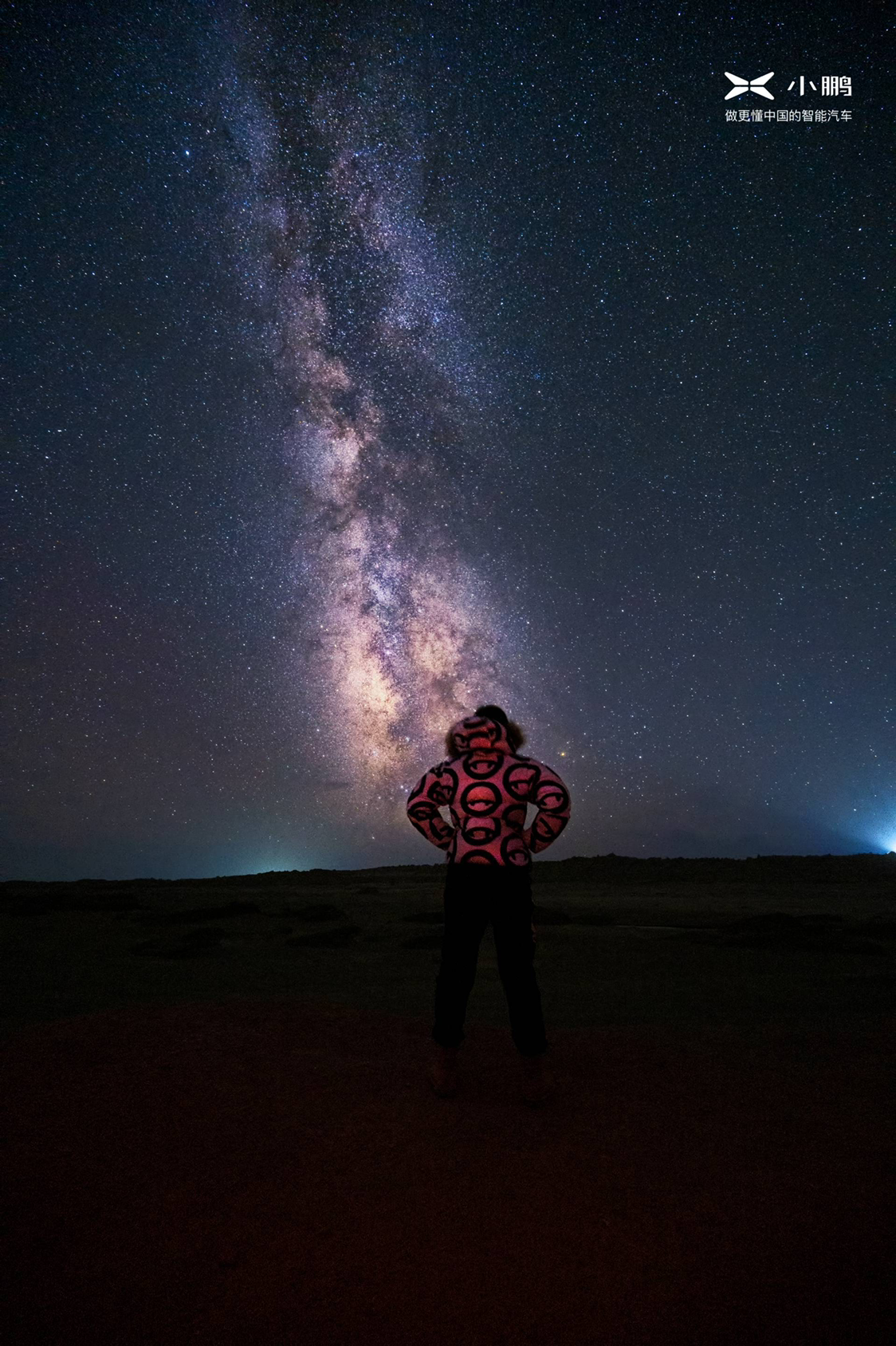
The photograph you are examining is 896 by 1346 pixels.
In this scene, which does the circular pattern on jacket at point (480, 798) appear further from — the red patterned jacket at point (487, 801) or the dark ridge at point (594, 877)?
the dark ridge at point (594, 877)

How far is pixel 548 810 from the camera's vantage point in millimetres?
4562

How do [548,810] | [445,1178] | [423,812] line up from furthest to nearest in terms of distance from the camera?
[423,812]
[548,810]
[445,1178]

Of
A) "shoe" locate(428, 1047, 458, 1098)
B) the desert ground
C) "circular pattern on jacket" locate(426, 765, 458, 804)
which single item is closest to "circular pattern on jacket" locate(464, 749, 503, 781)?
"circular pattern on jacket" locate(426, 765, 458, 804)

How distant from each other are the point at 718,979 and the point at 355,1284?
820 centimetres

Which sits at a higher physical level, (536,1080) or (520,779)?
(520,779)

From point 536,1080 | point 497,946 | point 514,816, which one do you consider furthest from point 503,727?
point 536,1080

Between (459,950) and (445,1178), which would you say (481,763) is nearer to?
(459,950)

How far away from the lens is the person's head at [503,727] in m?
Result: 4.74

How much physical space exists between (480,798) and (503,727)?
0.53 m

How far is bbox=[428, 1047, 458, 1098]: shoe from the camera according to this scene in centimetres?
429

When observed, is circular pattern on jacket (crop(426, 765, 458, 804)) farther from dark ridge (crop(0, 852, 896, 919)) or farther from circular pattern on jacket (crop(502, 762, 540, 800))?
dark ridge (crop(0, 852, 896, 919))

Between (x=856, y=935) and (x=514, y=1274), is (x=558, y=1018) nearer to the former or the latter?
(x=514, y=1274)

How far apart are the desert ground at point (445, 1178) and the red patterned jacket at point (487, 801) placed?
4.81 ft

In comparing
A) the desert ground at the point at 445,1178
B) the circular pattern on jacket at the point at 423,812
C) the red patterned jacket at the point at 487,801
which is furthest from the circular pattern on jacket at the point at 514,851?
the desert ground at the point at 445,1178
